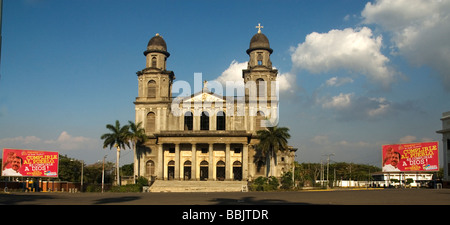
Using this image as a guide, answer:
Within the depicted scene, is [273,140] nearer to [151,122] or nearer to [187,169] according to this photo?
[187,169]

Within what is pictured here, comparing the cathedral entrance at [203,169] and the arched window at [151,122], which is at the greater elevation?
the arched window at [151,122]

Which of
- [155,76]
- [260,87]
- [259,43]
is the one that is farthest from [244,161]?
[155,76]

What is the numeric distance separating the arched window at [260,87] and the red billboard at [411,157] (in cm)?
2126

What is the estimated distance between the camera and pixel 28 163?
60.9 metres

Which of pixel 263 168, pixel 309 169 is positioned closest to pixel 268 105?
pixel 263 168

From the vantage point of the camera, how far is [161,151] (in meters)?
66.8

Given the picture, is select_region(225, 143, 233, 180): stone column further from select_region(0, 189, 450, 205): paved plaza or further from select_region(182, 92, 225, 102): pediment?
select_region(0, 189, 450, 205): paved plaza

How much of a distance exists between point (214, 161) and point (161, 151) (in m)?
8.16

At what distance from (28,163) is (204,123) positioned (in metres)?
26.1

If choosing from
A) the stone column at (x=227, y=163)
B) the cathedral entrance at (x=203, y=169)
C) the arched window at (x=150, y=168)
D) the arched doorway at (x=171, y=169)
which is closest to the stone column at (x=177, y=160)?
the arched doorway at (x=171, y=169)

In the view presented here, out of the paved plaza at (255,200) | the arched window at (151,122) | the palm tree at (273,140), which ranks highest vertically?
the arched window at (151,122)

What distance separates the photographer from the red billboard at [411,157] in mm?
65188

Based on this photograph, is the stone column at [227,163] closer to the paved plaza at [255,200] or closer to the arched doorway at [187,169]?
the arched doorway at [187,169]
